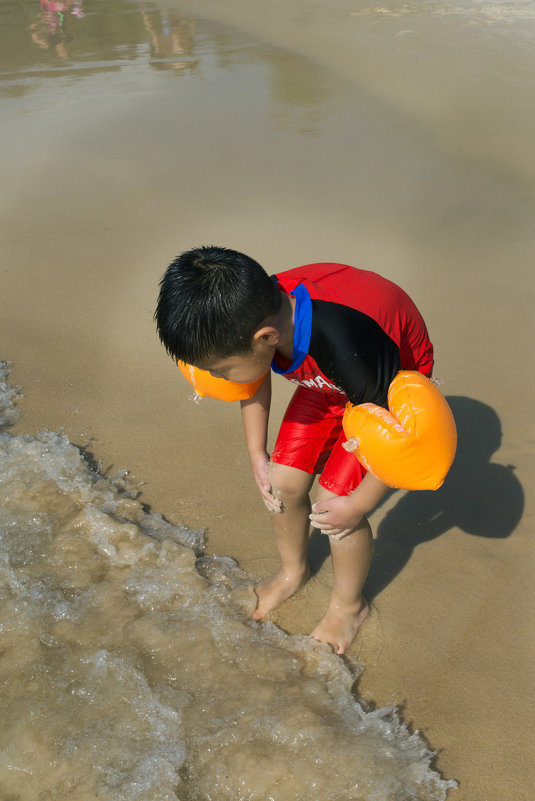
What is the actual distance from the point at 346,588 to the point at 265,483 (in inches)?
17.5

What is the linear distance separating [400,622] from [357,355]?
1087mm

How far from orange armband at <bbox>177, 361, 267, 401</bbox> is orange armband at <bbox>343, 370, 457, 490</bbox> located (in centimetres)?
44

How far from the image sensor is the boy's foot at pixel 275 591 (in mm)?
2662

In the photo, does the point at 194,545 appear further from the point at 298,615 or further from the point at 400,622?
the point at 400,622

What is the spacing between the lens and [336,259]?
4824mm

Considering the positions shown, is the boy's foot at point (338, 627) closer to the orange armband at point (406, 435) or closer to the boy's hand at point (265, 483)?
the boy's hand at point (265, 483)

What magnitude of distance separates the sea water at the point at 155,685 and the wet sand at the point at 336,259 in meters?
0.15

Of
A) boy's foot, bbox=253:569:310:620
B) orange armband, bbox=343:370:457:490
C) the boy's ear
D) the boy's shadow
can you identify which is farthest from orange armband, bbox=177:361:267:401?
the boy's shadow

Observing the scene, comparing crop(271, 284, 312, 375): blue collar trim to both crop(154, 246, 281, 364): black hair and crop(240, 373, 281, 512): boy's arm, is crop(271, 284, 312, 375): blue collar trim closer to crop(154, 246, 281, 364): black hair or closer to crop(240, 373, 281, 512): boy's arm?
crop(154, 246, 281, 364): black hair

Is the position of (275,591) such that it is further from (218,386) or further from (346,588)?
(218,386)

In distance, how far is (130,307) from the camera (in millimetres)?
4418

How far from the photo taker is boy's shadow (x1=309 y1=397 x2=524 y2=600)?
2891mm

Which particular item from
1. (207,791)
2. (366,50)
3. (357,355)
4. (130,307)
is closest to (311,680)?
(207,791)

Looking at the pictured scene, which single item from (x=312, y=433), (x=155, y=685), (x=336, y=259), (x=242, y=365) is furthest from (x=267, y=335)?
(x=336, y=259)
